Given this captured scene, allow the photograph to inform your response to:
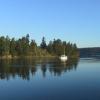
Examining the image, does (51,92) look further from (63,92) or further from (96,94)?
(96,94)

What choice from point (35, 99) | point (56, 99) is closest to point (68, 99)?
point (56, 99)

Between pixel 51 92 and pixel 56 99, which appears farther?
pixel 51 92

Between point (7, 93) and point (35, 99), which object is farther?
point (7, 93)

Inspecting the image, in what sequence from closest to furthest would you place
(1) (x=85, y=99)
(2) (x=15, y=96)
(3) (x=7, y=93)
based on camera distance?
(1) (x=85, y=99) → (2) (x=15, y=96) → (3) (x=7, y=93)

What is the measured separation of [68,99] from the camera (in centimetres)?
3334

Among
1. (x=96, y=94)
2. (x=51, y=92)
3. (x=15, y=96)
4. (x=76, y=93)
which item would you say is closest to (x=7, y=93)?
(x=15, y=96)

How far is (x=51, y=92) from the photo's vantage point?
38656mm

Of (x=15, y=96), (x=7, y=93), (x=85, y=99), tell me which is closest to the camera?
(x=85, y=99)

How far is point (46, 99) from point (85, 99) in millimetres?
4269

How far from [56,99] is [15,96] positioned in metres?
5.31

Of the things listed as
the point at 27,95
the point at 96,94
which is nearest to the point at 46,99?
the point at 27,95

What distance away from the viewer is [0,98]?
3412 centimetres

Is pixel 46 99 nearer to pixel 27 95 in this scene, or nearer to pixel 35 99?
pixel 35 99

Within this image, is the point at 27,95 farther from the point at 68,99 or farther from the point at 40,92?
the point at 68,99
